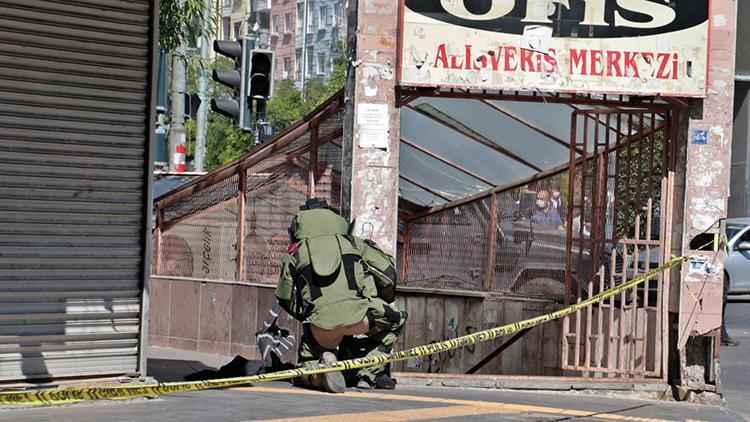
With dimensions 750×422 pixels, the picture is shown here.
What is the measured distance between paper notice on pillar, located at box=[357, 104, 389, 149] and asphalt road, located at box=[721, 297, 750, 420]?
381 cm

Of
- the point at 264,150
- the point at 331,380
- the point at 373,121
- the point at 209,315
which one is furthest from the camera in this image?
the point at 209,315

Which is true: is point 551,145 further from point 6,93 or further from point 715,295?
point 6,93

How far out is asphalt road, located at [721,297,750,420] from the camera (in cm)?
1209

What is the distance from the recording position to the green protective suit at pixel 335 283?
9.58 metres

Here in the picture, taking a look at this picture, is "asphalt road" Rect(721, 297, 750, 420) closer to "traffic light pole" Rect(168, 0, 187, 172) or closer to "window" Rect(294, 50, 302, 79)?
"traffic light pole" Rect(168, 0, 187, 172)

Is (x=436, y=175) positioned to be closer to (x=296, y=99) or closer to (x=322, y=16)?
(x=296, y=99)

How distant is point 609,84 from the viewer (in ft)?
35.1

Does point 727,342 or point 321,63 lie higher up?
point 321,63

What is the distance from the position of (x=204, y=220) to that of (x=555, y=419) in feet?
23.7

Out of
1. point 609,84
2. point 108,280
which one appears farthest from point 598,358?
point 108,280

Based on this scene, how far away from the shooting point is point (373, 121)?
10523 millimetres

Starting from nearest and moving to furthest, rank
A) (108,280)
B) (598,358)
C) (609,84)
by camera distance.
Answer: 1. (108,280)
2. (609,84)
3. (598,358)

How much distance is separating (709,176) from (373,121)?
9.57ft

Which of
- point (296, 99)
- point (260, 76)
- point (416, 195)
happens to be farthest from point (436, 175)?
point (296, 99)
